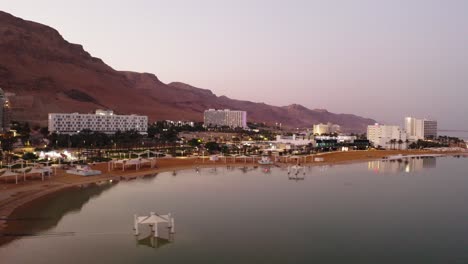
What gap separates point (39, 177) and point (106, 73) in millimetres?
147728

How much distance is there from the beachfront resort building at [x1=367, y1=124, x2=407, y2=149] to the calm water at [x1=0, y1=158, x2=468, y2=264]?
200 ft

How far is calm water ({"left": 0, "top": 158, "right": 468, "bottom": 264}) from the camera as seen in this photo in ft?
57.9

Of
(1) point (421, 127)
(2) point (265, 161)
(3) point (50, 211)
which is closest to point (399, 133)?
(1) point (421, 127)

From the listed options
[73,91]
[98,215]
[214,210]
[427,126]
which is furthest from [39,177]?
[427,126]

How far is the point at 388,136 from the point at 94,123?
70902mm

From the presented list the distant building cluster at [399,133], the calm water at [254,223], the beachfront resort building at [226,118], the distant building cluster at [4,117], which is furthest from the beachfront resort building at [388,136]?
the distant building cluster at [4,117]

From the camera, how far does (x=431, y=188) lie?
38.7 m

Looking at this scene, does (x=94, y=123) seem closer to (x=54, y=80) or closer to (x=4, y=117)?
(x=4, y=117)

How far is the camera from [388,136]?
106250 millimetres

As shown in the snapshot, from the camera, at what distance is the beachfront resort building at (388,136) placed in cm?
9900

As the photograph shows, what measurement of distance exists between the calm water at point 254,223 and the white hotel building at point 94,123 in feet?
133

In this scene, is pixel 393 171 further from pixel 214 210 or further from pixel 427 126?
pixel 427 126

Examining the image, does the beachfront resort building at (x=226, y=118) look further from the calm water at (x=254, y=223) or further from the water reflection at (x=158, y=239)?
the water reflection at (x=158, y=239)

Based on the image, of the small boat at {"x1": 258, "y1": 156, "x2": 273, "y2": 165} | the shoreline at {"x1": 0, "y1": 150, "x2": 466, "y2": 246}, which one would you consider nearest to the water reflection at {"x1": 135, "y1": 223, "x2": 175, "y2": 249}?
the shoreline at {"x1": 0, "y1": 150, "x2": 466, "y2": 246}
